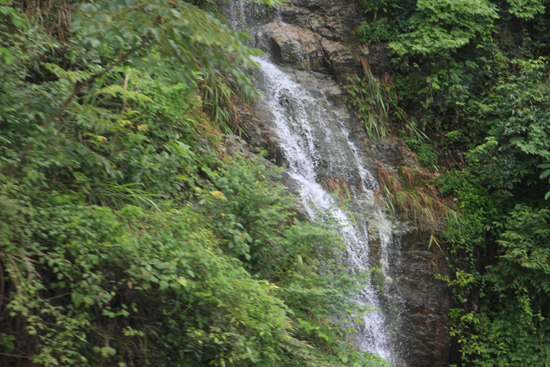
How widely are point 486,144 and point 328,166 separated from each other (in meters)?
3.13

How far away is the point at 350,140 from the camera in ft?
33.0

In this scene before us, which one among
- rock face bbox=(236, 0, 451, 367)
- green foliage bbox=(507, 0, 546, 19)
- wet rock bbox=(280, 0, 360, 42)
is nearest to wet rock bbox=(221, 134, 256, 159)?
rock face bbox=(236, 0, 451, 367)

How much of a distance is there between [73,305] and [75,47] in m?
2.62

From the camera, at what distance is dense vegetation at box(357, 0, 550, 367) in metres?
8.48

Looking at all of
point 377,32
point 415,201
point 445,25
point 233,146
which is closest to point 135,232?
point 233,146

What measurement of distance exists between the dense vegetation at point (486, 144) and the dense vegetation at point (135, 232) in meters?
4.44

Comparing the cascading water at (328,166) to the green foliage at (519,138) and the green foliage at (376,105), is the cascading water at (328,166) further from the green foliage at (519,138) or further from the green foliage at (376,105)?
the green foliage at (519,138)

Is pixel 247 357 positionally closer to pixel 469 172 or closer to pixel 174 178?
pixel 174 178

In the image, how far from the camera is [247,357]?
150 inches

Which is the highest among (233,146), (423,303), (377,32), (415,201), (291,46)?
(377,32)

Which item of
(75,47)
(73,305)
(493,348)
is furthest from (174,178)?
(493,348)

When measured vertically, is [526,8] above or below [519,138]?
above

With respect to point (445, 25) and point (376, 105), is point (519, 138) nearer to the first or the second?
point (376, 105)

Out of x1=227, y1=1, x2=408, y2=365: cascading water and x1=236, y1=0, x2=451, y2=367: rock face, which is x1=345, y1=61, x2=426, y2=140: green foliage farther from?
x1=227, y1=1, x2=408, y2=365: cascading water
